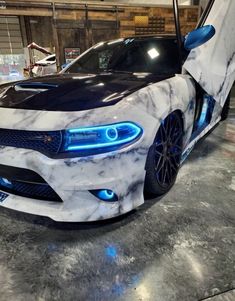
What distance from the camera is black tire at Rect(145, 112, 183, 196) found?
5.59ft

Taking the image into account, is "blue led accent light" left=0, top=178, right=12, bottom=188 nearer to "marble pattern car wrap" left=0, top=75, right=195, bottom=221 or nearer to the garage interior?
"marble pattern car wrap" left=0, top=75, right=195, bottom=221

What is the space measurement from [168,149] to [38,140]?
0.92 meters

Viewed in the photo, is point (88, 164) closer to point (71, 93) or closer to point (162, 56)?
point (71, 93)

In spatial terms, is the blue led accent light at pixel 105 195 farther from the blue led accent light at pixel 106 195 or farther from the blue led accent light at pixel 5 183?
the blue led accent light at pixel 5 183

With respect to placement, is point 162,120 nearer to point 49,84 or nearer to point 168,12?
point 49,84

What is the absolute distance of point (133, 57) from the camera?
246 cm

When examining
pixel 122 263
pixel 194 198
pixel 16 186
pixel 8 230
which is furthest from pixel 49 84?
pixel 194 198

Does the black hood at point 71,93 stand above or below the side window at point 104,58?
below

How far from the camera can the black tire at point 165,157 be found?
5.59 feet

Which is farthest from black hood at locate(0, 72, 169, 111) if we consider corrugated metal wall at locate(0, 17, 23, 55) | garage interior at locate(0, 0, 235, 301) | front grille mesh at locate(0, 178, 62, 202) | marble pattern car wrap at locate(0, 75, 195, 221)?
corrugated metal wall at locate(0, 17, 23, 55)

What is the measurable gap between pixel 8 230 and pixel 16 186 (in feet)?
1.02

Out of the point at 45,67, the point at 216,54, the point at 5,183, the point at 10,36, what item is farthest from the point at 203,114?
the point at 10,36

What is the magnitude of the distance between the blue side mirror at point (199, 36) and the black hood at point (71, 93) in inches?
14.0

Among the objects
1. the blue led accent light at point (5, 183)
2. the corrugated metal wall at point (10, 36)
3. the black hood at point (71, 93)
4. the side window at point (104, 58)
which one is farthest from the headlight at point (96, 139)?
the corrugated metal wall at point (10, 36)
